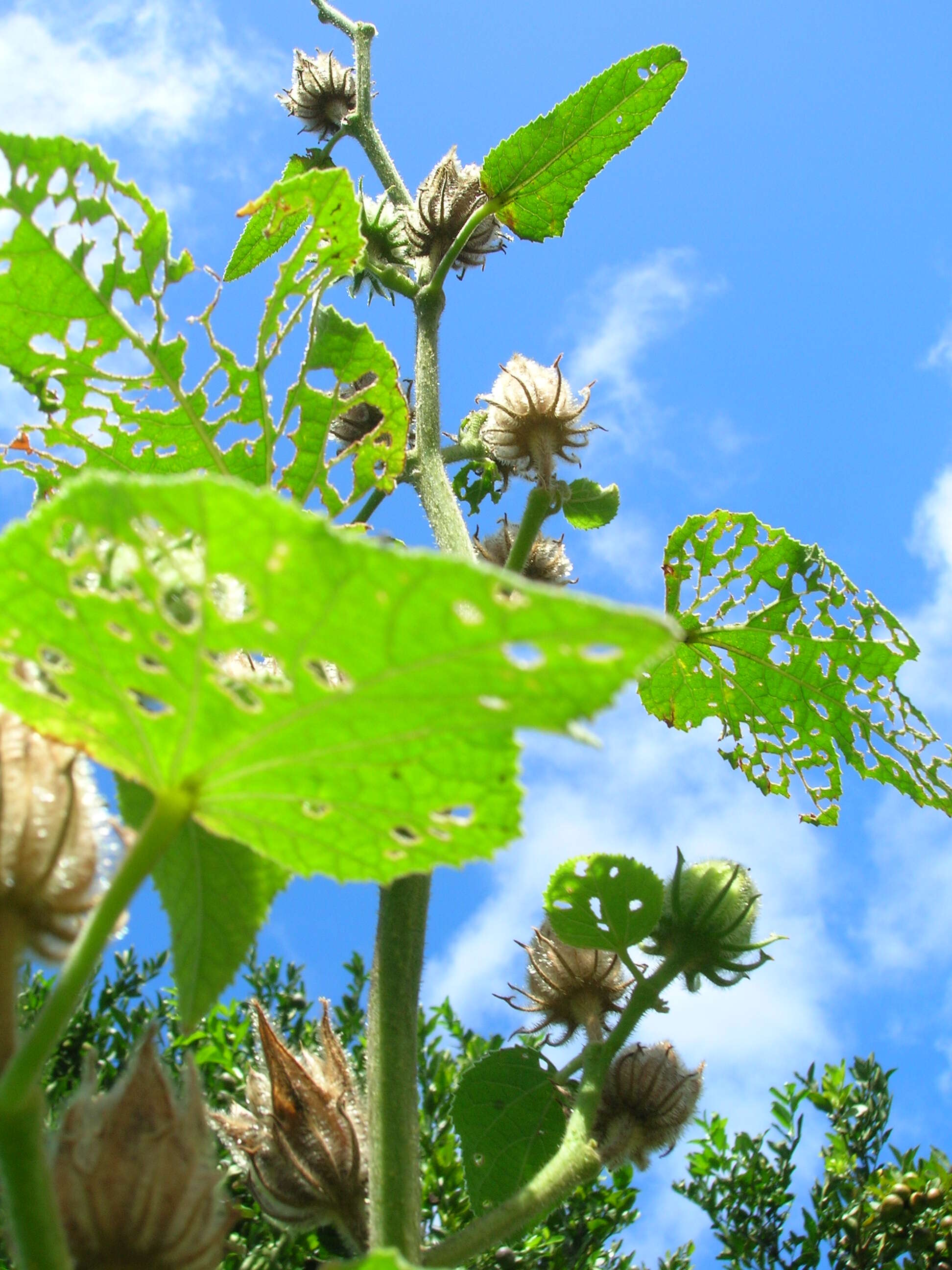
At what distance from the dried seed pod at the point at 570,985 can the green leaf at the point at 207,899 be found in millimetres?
1319

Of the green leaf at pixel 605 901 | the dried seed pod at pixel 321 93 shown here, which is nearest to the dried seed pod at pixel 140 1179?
the green leaf at pixel 605 901

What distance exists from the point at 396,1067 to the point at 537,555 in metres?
1.80

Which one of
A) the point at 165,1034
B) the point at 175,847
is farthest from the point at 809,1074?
the point at 175,847

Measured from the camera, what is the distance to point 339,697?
0.87 meters

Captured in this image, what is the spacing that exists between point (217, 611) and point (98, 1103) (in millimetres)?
523

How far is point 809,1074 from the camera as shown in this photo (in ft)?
16.6

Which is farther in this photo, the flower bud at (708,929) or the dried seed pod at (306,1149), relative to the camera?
the flower bud at (708,929)

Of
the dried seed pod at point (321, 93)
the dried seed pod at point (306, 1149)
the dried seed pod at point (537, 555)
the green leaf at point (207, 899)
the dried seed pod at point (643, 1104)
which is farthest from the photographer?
the dried seed pod at point (321, 93)

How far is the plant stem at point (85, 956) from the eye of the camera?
2.59 ft

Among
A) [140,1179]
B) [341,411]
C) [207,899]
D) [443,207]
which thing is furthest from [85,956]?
[443,207]

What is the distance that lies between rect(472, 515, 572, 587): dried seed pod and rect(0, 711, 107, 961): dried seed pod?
2065mm

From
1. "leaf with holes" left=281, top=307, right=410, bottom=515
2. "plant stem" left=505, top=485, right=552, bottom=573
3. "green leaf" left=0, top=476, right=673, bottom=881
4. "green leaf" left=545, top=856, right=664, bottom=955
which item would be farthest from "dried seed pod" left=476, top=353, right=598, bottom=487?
"green leaf" left=0, top=476, right=673, bottom=881

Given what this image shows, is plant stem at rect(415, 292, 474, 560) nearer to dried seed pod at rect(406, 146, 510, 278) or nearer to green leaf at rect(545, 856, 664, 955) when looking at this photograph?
dried seed pod at rect(406, 146, 510, 278)

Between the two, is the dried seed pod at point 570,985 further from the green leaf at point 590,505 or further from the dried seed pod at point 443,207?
the dried seed pod at point 443,207
